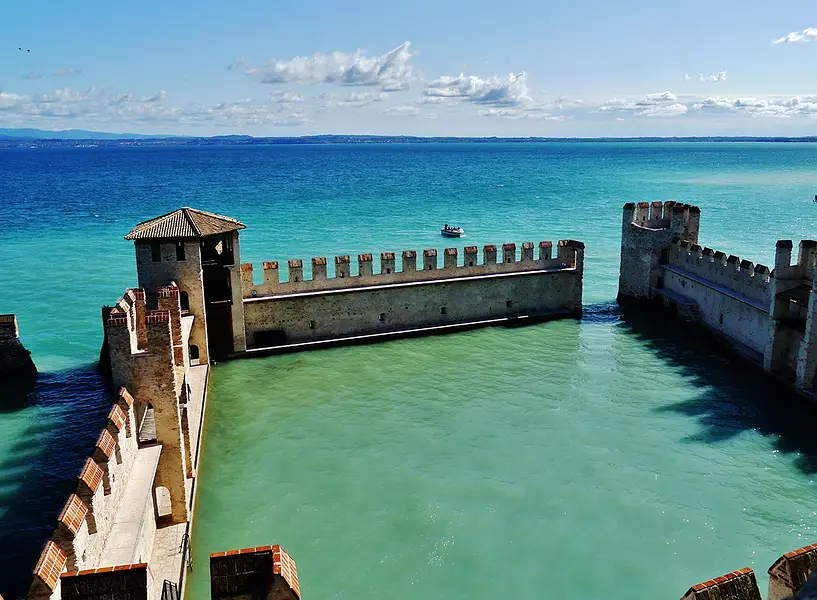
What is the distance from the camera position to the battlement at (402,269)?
22.9 m

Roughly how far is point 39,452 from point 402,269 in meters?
12.7

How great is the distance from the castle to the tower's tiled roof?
0.17 feet

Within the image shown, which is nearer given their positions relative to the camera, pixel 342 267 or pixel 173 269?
pixel 173 269

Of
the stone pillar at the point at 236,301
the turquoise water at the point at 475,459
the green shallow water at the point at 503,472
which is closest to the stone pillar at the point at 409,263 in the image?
the turquoise water at the point at 475,459

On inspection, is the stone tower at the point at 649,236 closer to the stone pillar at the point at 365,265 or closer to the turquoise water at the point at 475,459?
the turquoise water at the point at 475,459

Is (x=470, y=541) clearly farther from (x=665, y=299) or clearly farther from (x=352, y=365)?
(x=665, y=299)

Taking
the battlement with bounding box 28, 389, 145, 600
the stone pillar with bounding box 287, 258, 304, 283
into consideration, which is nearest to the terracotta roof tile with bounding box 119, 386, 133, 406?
the battlement with bounding box 28, 389, 145, 600

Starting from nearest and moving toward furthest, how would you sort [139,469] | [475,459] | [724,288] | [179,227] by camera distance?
[139,469] < [475,459] < [179,227] < [724,288]

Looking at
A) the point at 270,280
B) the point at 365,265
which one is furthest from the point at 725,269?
the point at 270,280

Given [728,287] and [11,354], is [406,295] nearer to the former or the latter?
[728,287]

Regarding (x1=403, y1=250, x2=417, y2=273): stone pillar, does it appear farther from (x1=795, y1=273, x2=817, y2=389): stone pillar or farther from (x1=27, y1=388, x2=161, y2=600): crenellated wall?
(x1=27, y1=388, x2=161, y2=600): crenellated wall

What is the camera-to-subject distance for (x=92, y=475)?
30.1 ft

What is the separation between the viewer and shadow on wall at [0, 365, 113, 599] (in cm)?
1262

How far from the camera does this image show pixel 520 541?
43.2ft
